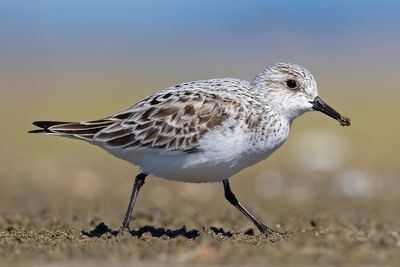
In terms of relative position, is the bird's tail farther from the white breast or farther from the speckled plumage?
the white breast

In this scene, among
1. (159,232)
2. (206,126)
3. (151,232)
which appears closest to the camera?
(206,126)

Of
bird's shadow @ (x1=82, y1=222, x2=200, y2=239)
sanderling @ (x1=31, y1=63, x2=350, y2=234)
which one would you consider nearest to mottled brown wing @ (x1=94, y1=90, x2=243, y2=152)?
sanderling @ (x1=31, y1=63, x2=350, y2=234)

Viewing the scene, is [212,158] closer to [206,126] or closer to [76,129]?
[206,126]

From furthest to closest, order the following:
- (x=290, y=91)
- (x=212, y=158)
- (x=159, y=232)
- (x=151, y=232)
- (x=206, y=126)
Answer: (x=290, y=91)
(x=159, y=232)
(x=151, y=232)
(x=206, y=126)
(x=212, y=158)

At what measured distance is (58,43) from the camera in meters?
135

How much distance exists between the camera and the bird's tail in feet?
39.9

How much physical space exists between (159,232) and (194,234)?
486 mm

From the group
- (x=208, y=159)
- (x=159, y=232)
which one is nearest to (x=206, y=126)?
(x=208, y=159)

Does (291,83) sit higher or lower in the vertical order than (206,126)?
higher

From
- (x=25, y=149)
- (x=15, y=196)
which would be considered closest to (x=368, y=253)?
(x=15, y=196)

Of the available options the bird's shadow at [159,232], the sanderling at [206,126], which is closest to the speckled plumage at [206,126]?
the sanderling at [206,126]

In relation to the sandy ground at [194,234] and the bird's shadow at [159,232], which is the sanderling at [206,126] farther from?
the sandy ground at [194,234]

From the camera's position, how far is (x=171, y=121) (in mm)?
11805

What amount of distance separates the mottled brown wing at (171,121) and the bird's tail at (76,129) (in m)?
0.09
